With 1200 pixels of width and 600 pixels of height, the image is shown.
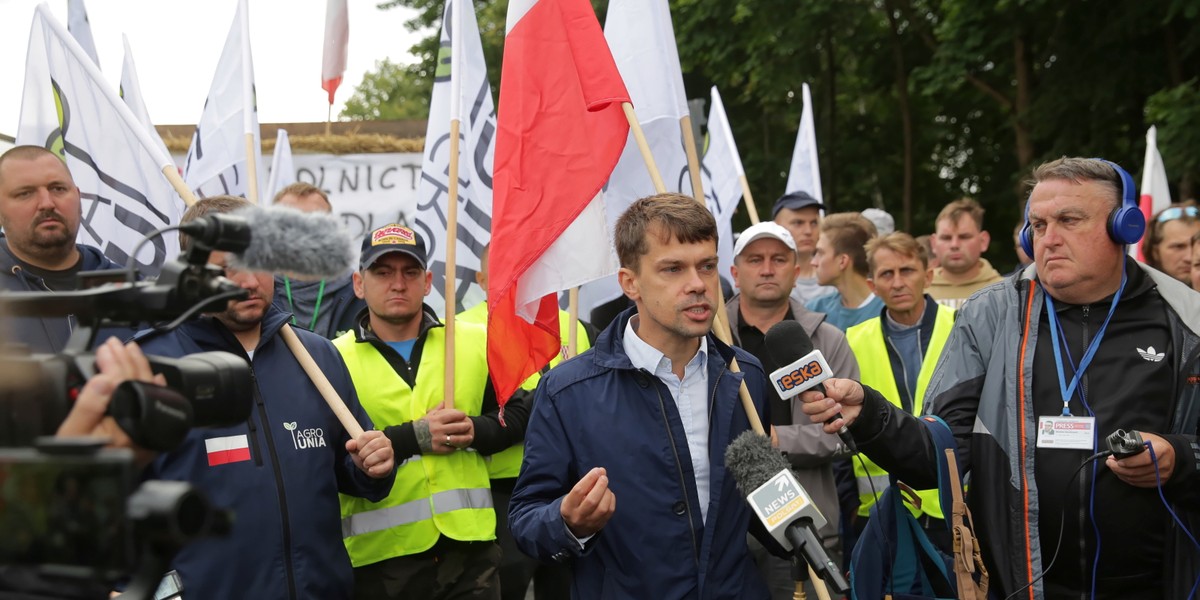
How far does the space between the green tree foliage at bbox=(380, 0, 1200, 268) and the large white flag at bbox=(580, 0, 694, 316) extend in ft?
28.8

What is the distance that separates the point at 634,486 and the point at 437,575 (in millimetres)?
1575

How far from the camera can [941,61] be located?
1783 centimetres

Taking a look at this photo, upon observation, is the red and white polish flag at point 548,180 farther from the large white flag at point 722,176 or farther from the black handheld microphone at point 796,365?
the large white flag at point 722,176

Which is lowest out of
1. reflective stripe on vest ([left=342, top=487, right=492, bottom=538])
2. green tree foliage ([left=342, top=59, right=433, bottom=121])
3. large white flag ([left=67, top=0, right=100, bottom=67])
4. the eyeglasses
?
reflective stripe on vest ([left=342, top=487, right=492, bottom=538])

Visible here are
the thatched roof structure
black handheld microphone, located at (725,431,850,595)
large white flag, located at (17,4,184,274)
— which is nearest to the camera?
black handheld microphone, located at (725,431,850,595)

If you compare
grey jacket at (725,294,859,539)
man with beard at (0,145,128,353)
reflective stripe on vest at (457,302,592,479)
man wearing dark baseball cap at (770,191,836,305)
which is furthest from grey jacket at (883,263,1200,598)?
man wearing dark baseball cap at (770,191,836,305)

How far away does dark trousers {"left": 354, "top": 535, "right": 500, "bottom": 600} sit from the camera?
4.96 meters

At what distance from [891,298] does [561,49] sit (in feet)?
8.01

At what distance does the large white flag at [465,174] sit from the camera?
22.1 ft

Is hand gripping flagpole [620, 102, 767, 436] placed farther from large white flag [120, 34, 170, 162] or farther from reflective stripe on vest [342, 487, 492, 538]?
large white flag [120, 34, 170, 162]

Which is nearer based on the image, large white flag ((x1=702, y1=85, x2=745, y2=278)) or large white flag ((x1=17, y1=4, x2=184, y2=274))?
large white flag ((x1=17, y1=4, x2=184, y2=274))

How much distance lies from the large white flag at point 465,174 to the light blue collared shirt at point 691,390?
2.68m

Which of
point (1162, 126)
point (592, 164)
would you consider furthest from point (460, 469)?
point (1162, 126)

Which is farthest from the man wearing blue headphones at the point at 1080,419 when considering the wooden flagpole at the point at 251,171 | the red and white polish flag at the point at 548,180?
the wooden flagpole at the point at 251,171
